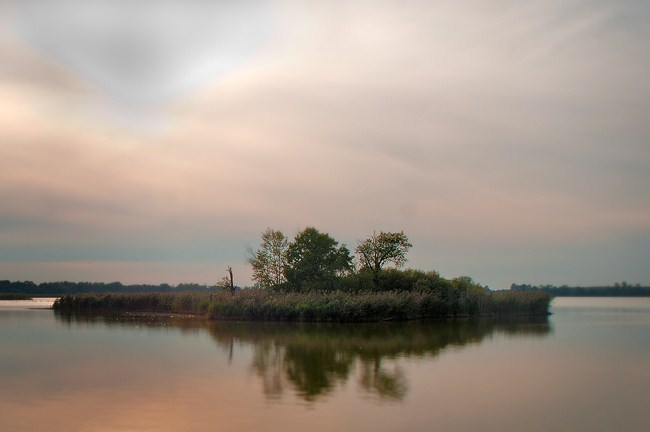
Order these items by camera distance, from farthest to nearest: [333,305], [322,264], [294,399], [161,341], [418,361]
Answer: [322,264]
[333,305]
[161,341]
[418,361]
[294,399]

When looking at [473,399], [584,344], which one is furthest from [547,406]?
[584,344]

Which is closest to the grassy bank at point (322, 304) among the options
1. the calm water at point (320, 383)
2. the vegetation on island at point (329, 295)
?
the vegetation on island at point (329, 295)

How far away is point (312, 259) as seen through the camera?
46.8m

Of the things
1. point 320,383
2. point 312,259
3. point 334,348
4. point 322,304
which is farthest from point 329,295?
point 320,383

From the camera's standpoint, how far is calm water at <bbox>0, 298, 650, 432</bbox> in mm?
11484

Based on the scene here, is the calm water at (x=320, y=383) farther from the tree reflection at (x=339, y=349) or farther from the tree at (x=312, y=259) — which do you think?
the tree at (x=312, y=259)

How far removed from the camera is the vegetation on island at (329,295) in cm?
3841

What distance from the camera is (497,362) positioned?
2005 cm

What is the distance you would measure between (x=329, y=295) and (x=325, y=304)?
4.65 ft

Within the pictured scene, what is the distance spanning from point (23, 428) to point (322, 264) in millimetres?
36794

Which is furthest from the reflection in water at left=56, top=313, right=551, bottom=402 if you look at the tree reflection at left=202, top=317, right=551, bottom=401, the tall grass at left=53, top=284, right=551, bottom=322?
the tall grass at left=53, top=284, right=551, bottom=322

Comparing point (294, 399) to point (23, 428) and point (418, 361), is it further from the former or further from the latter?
point (418, 361)

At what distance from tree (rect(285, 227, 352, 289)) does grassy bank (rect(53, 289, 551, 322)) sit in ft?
8.02

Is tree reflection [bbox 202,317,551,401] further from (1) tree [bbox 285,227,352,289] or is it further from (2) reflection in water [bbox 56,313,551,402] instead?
(1) tree [bbox 285,227,352,289]
